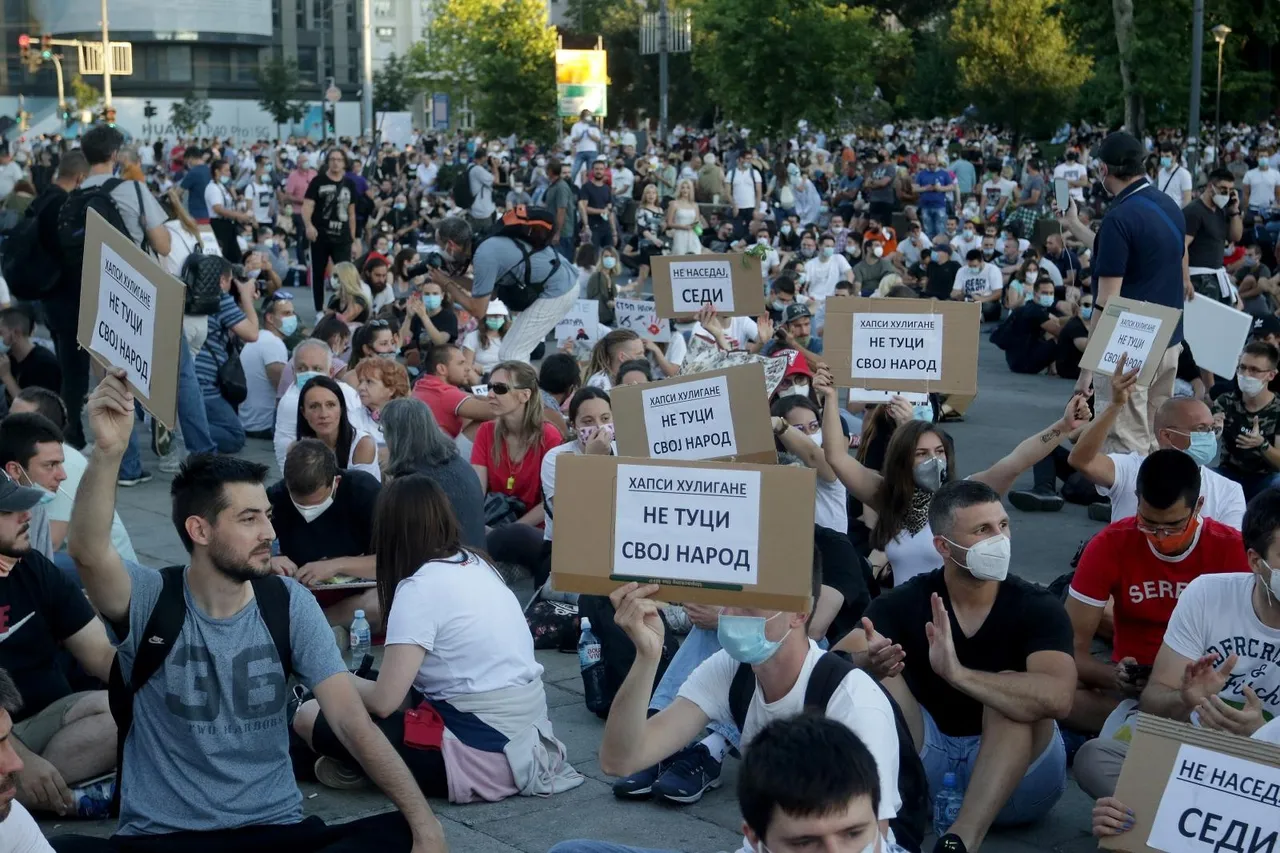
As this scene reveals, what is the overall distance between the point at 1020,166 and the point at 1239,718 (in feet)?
114

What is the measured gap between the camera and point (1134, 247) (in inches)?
330

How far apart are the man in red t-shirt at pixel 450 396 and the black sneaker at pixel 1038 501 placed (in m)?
3.46

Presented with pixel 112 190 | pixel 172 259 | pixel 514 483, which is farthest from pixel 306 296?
pixel 514 483

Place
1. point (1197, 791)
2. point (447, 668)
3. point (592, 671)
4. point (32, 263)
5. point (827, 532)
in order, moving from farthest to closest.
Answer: point (32, 263)
point (827, 532)
point (592, 671)
point (447, 668)
point (1197, 791)

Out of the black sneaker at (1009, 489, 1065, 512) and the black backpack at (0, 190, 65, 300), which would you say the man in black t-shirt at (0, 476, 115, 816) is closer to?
the black backpack at (0, 190, 65, 300)

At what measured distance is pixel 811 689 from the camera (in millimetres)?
4176

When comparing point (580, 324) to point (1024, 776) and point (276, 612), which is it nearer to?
point (1024, 776)

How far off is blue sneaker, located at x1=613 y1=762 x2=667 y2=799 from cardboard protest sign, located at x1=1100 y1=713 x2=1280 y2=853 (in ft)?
6.48

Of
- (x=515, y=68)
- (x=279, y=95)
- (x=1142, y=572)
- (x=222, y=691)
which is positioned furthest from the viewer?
(x=279, y=95)

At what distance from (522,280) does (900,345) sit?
4.98 metres

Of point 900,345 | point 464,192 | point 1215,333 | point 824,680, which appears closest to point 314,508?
point 900,345

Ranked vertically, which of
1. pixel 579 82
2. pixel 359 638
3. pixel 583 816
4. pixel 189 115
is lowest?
pixel 583 816

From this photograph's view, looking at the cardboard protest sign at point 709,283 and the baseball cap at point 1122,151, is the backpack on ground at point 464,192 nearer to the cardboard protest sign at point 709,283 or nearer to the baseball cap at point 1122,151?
the cardboard protest sign at point 709,283

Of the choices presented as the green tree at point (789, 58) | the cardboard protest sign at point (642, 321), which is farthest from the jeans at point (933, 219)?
the green tree at point (789, 58)
